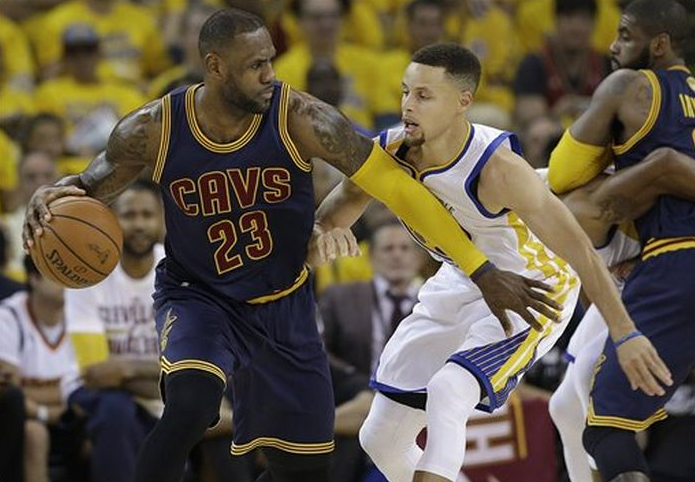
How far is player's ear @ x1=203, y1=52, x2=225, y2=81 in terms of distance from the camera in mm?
5566

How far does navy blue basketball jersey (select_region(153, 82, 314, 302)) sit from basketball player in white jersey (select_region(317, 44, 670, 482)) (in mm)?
327

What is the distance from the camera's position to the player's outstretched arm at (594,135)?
237 inches

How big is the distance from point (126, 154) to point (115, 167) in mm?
105

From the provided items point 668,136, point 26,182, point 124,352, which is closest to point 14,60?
point 26,182

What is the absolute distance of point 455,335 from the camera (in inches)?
231

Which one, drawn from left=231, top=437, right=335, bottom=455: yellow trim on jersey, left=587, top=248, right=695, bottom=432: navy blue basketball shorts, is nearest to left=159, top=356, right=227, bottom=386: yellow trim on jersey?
left=231, top=437, right=335, bottom=455: yellow trim on jersey

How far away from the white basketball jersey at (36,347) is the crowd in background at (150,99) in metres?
0.01

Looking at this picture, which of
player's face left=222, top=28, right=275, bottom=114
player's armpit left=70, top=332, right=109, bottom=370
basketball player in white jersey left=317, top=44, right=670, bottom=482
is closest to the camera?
basketball player in white jersey left=317, top=44, right=670, bottom=482

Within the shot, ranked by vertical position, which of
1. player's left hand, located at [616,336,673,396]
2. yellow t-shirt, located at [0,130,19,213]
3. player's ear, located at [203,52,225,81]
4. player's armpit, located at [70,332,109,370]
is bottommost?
player's armpit, located at [70,332,109,370]

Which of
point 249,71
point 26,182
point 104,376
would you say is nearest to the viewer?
point 249,71

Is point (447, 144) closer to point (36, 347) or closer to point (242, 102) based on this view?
point (242, 102)

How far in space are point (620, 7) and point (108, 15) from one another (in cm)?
462

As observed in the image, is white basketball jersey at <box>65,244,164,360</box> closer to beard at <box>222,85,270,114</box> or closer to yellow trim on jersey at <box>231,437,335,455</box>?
yellow trim on jersey at <box>231,437,335,455</box>

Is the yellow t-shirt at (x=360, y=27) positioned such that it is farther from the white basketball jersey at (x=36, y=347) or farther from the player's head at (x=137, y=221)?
the white basketball jersey at (x=36, y=347)
